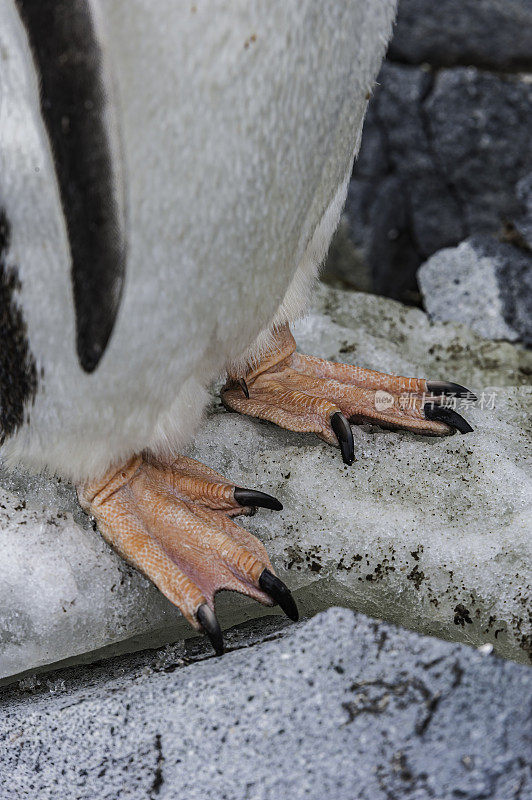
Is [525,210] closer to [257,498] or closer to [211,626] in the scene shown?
[257,498]

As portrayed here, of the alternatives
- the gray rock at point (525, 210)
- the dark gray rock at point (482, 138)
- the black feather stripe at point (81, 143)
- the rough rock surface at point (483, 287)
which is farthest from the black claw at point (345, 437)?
the dark gray rock at point (482, 138)

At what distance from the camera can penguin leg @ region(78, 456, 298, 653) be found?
103cm

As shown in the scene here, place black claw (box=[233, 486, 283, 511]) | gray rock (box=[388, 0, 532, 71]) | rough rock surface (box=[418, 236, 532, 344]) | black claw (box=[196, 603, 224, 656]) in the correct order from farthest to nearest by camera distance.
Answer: gray rock (box=[388, 0, 532, 71])
rough rock surface (box=[418, 236, 532, 344])
black claw (box=[233, 486, 283, 511])
black claw (box=[196, 603, 224, 656])

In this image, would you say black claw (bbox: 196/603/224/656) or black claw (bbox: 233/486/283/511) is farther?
black claw (bbox: 233/486/283/511)

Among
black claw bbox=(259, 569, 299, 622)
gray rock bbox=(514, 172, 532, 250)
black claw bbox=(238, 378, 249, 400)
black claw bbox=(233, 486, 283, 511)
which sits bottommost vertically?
black claw bbox=(259, 569, 299, 622)

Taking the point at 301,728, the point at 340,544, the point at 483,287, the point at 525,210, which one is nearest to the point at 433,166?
the point at 525,210

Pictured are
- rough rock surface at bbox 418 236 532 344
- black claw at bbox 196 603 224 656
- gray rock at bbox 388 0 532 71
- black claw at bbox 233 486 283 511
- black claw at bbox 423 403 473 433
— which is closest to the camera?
black claw at bbox 196 603 224 656

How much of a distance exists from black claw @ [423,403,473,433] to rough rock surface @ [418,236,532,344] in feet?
2.83

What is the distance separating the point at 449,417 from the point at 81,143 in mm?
652

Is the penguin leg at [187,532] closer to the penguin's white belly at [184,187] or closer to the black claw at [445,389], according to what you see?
the penguin's white belly at [184,187]

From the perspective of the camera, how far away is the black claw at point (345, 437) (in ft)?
3.92

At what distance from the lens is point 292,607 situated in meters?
1.03

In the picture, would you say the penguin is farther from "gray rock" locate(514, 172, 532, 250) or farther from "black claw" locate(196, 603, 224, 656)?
"gray rock" locate(514, 172, 532, 250)

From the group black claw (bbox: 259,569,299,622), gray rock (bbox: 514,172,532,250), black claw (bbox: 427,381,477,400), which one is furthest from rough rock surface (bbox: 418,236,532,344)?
black claw (bbox: 259,569,299,622)
